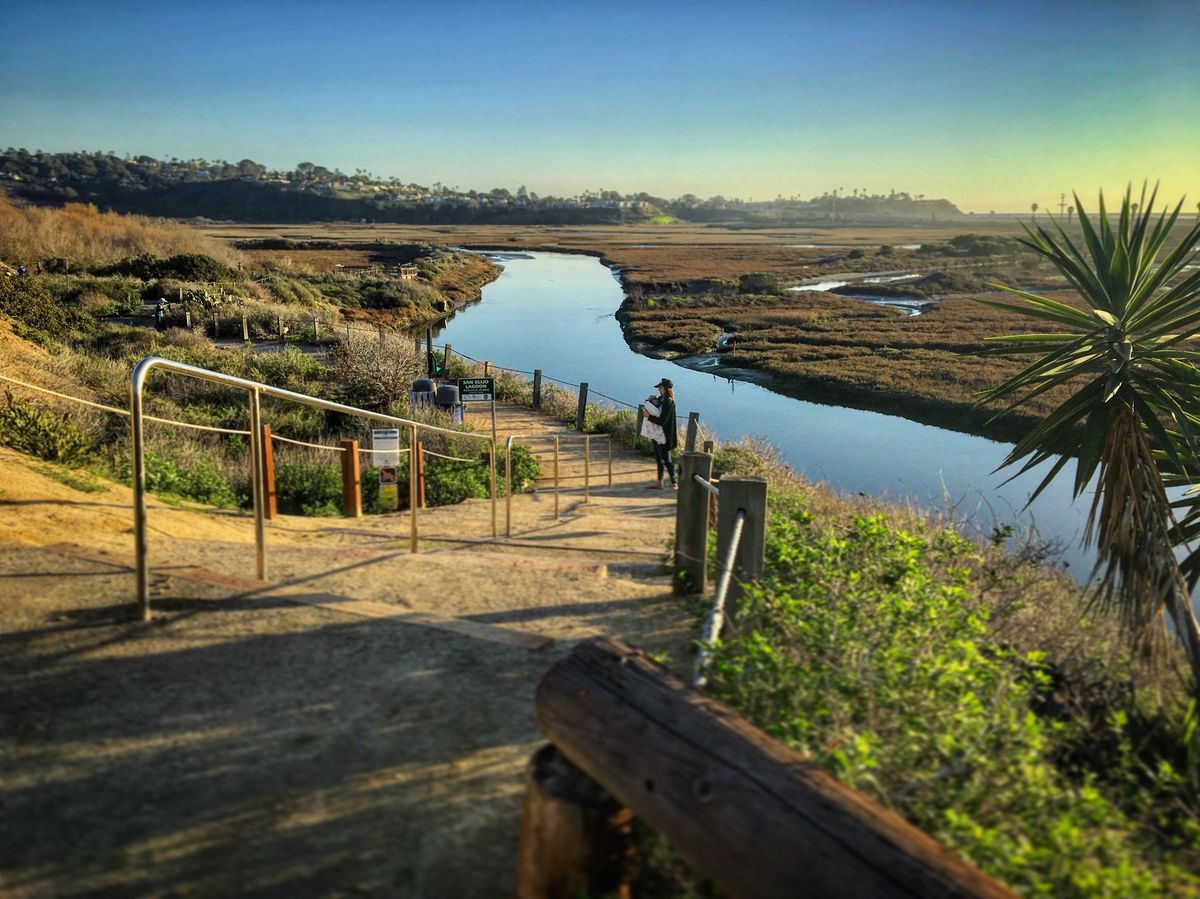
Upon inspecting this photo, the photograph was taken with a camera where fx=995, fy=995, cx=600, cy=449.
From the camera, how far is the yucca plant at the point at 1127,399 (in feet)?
23.4

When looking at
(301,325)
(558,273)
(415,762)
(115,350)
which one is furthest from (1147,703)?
(558,273)

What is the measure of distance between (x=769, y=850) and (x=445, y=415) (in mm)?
16497

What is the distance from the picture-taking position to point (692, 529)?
247 inches

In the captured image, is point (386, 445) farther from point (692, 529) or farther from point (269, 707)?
point (269, 707)

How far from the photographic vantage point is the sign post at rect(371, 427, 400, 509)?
957 centimetres

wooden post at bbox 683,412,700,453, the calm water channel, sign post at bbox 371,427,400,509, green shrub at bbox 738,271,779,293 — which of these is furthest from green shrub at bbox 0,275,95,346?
green shrub at bbox 738,271,779,293

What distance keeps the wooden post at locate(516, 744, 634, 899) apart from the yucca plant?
534 centimetres

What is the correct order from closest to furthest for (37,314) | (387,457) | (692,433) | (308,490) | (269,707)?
(269,707) < (387,457) < (308,490) < (692,433) < (37,314)

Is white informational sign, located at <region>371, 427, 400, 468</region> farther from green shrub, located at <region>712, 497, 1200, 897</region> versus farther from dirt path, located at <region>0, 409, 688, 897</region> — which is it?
green shrub, located at <region>712, 497, 1200, 897</region>

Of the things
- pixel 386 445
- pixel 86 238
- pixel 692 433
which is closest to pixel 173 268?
pixel 86 238

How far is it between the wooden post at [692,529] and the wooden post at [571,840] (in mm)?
3402

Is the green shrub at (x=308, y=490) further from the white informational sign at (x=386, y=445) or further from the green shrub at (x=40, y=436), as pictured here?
the green shrub at (x=40, y=436)

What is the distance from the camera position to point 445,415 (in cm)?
1852

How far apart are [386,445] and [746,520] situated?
202 inches
